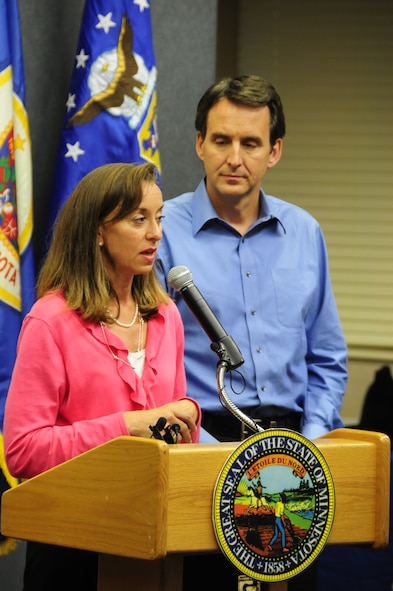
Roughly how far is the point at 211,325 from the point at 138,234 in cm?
29

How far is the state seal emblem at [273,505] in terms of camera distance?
1.59 m

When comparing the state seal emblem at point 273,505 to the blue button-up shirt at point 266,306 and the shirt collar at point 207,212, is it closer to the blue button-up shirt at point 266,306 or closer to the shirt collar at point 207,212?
the blue button-up shirt at point 266,306

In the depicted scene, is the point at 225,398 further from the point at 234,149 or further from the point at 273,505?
the point at 234,149

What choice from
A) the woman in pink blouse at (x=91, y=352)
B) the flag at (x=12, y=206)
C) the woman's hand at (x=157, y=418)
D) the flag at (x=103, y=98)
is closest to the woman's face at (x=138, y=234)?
the woman in pink blouse at (x=91, y=352)

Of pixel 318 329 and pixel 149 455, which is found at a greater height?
pixel 149 455

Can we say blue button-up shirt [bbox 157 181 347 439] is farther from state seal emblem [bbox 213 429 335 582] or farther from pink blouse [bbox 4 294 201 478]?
state seal emblem [bbox 213 429 335 582]

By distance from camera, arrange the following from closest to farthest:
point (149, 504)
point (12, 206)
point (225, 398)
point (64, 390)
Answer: point (149, 504)
point (225, 398)
point (64, 390)
point (12, 206)

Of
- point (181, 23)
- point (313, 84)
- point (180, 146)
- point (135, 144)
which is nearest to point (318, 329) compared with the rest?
point (135, 144)

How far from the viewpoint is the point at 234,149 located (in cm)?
263

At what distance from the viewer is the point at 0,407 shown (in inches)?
112

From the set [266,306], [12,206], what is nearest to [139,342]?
[266,306]

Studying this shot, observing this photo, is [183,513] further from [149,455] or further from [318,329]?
[318,329]

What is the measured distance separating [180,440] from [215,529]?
1.03ft

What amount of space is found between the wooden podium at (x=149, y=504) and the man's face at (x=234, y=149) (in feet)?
3.44
